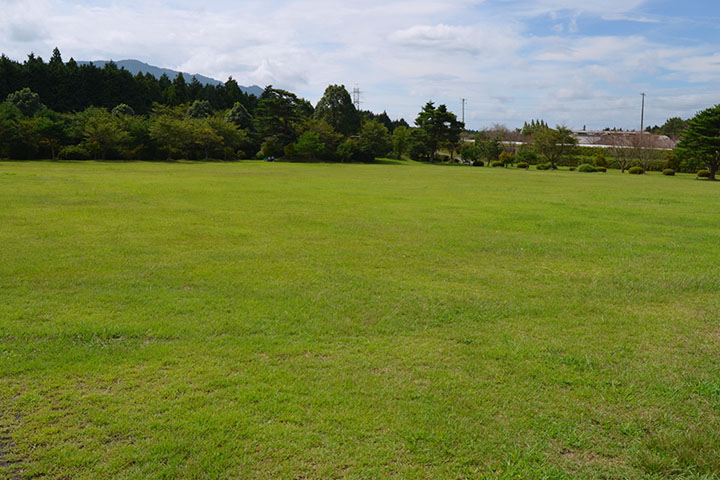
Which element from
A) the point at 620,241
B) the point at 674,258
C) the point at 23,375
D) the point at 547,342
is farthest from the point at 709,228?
the point at 23,375

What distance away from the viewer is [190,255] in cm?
809

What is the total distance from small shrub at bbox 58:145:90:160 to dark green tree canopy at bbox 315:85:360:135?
24230 millimetres

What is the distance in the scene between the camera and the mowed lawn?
3029mm

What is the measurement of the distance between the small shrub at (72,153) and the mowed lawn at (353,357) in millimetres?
29555

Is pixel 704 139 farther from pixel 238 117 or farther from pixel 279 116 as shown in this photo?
pixel 238 117

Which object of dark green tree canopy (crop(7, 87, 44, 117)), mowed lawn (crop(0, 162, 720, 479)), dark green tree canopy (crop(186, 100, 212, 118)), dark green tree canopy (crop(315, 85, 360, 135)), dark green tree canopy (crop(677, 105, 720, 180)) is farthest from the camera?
dark green tree canopy (crop(315, 85, 360, 135))

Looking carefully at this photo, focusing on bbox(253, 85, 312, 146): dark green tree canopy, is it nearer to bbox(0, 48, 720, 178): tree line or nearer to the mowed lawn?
bbox(0, 48, 720, 178): tree line

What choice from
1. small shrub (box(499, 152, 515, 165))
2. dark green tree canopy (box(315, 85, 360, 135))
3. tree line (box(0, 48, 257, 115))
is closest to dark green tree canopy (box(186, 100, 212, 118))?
tree line (box(0, 48, 257, 115))

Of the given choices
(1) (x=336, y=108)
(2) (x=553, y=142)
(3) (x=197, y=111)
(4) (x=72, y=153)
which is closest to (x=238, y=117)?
(3) (x=197, y=111)

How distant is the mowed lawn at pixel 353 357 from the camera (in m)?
3.03

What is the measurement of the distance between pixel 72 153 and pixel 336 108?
26.6m

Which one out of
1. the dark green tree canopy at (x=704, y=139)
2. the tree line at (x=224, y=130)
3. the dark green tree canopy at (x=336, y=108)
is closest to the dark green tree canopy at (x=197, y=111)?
the tree line at (x=224, y=130)

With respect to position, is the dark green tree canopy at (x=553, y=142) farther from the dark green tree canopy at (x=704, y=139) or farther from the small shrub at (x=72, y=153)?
the small shrub at (x=72, y=153)

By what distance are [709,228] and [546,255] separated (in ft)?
21.7
